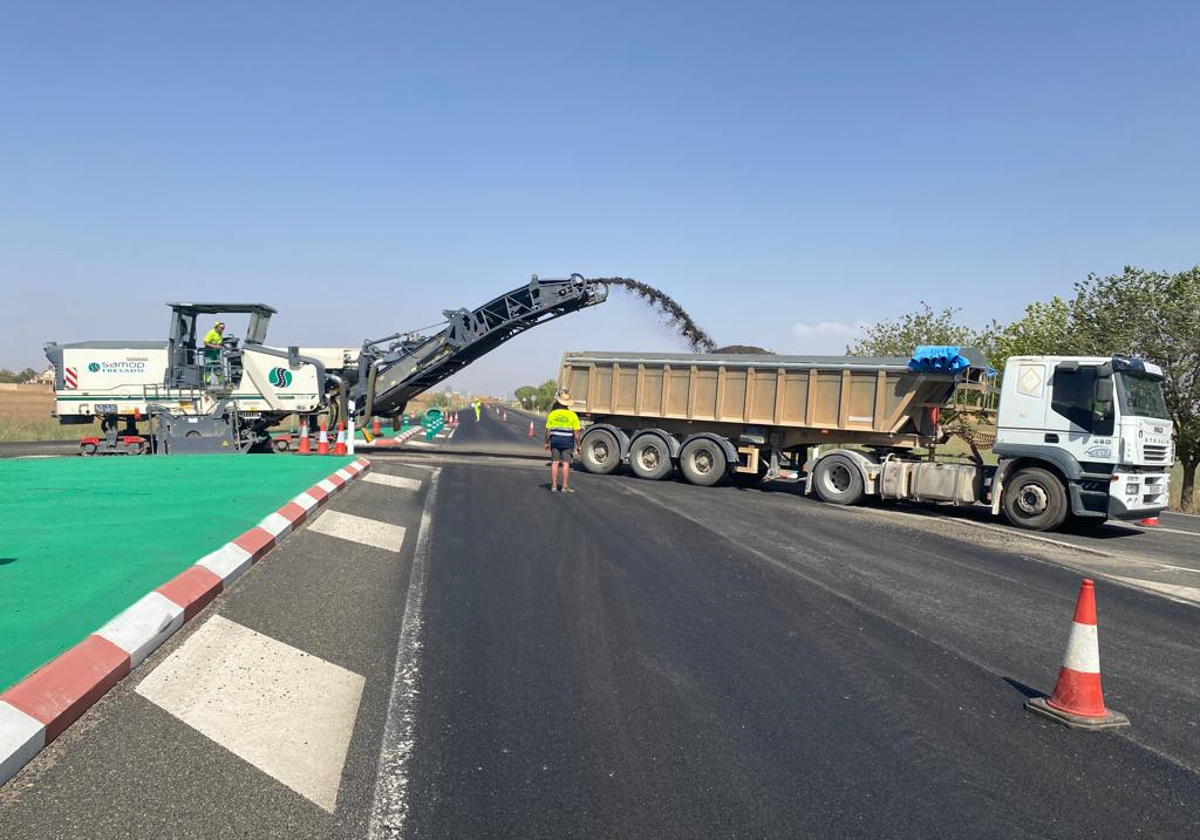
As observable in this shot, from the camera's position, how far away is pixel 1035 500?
41.3 feet

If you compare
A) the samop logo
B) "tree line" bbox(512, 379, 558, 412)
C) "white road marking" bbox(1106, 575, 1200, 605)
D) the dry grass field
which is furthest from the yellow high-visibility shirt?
"tree line" bbox(512, 379, 558, 412)

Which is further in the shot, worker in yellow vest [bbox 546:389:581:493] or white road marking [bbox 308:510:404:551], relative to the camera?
worker in yellow vest [bbox 546:389:581:493]

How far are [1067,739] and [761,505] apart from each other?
9632 mm

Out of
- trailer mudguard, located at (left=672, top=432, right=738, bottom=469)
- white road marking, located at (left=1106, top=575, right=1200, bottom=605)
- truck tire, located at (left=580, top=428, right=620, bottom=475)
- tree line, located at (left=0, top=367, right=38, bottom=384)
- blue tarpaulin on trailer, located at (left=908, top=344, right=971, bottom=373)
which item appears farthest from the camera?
tree line, located at (left=0, top=367, right=38, bottom=384)

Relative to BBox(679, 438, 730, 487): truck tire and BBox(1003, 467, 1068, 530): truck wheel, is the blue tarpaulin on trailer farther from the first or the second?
BBox(679, 438, 730, 487): truck tire

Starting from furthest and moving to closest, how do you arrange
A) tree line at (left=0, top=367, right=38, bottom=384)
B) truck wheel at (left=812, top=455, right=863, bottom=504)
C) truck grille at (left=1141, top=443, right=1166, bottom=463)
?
tree line at (left=0, top=367, right=38, bottom=384) < truck wheel at (left=812, top=455, right=863, bottom=504) < truck grille at (left=1141, top=443, right=1166, bottom=463)

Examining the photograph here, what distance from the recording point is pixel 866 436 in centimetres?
1530

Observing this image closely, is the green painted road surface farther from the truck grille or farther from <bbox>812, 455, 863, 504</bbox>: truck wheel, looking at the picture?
the truck grille

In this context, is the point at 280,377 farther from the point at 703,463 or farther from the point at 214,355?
the point at 703,463

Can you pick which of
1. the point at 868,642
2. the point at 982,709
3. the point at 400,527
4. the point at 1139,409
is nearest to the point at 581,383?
the point at 400,527

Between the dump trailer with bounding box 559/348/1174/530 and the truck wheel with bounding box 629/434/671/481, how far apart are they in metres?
0.03

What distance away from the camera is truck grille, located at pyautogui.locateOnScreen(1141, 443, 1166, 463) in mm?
12000

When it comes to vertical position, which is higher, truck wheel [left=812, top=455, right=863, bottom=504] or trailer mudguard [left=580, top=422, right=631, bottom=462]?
trailer mudguard [left=580, top=422, right=631, bottom=462]

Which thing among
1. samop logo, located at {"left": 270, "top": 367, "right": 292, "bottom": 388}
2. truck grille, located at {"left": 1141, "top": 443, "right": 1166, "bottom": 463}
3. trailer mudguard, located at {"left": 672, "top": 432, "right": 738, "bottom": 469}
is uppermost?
samop logo, located at {"left": 270, "top": 367, "right": 292, "bottom": 388}
